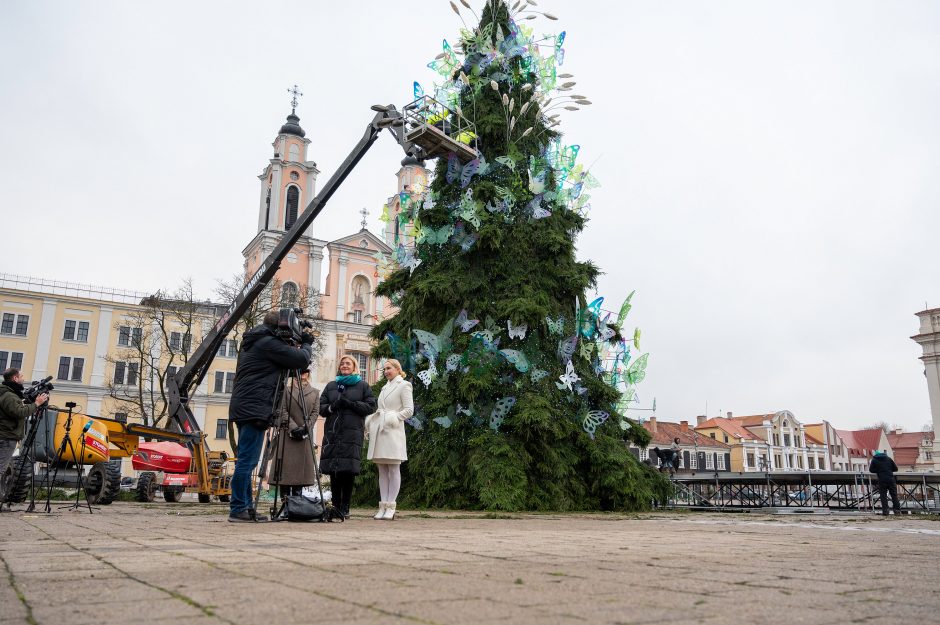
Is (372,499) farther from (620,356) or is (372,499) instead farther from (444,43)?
(444,43)

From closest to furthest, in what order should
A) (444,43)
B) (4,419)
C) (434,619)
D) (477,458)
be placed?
(434,619) → (4,419) → (477,458) → (444,43)

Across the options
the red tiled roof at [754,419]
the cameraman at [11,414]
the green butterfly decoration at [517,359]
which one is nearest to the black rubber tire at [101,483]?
the cameraman at [11,414]

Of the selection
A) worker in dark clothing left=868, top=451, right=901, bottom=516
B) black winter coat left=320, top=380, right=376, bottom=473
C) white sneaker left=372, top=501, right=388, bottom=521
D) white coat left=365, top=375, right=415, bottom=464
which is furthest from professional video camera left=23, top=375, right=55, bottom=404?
worker in dark clothing left=868, top=451, right=901, bottom=516

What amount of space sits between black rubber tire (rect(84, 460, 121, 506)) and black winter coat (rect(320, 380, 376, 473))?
6153 millimetres

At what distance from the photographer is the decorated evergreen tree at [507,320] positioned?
12.2m

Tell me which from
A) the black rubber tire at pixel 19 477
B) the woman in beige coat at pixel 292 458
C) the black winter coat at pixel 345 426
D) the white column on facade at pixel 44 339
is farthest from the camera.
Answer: the white column on facade at pixel 44 339

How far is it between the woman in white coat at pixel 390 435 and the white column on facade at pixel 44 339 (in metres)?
44.2

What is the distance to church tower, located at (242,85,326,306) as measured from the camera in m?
50.0

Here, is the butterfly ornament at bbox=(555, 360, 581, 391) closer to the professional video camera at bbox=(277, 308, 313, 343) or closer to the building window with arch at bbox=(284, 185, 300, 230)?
the professional video camera at bbox=(277, 308, 313, 343)

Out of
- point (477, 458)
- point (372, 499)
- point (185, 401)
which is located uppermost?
point (185, 401)

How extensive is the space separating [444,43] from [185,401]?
987 cm

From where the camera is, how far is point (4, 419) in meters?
8.62

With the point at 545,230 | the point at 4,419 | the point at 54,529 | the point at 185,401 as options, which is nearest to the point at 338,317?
the point at 185,401

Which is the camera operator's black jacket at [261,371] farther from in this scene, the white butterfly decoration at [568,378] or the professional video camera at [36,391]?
the white butterfly decoration at [568,378]
